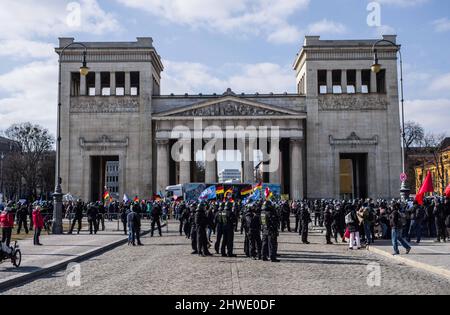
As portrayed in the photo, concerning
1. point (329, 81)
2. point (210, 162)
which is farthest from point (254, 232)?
point (329, 81)

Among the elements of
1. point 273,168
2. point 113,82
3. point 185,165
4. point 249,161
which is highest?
point 113,82

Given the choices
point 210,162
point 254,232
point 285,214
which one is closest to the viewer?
point 254,232

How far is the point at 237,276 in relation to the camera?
13.6 meters

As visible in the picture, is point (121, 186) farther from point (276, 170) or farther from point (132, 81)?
point (276, 170)

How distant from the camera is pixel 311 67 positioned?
6538 centimetres

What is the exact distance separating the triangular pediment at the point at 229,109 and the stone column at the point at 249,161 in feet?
11.6

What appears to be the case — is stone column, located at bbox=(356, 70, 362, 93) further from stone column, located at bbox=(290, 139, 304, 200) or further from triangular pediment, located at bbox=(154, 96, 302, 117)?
stone column, located at bbox=(290, 139, 304, 200)

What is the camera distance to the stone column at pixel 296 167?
204 ft

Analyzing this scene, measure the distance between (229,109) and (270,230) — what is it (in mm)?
46434

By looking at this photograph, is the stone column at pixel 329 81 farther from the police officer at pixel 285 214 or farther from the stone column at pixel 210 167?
the police officer at pixel 285 214

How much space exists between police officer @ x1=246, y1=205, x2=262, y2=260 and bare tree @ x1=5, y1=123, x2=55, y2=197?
62.5 meters

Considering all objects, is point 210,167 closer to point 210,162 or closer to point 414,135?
point 210,162

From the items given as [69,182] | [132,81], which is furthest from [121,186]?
[132,81]
